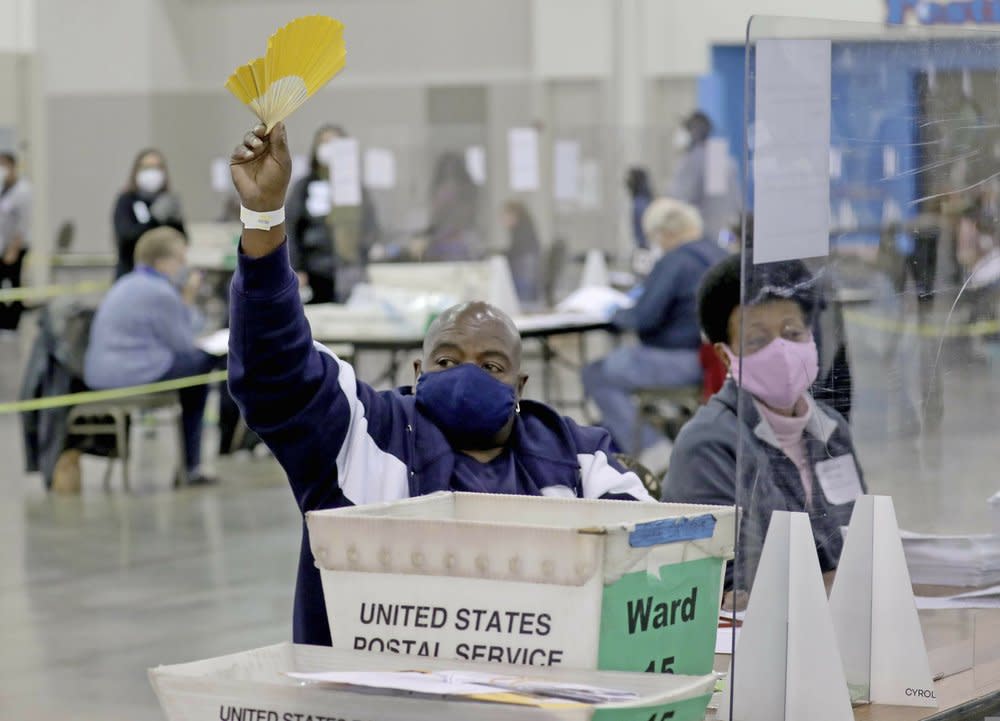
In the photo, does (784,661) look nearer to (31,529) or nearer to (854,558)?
(854,558)

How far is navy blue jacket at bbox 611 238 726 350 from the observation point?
766cm

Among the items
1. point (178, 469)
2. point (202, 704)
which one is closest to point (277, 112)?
point (202, 704)

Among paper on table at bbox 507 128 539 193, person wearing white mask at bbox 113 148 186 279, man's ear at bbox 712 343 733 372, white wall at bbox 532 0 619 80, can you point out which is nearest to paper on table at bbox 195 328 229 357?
person wearing white mask at bbox 113 148 186 279

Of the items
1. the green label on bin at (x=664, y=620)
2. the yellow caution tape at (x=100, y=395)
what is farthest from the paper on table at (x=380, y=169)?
the green label on bin at (x=664, y=620)

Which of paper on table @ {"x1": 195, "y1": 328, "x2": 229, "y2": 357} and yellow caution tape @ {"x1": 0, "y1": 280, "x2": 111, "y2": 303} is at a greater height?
yellow caution tape @ {"x1": 0, "y1": 280, "x2": 111, "y2": 303}

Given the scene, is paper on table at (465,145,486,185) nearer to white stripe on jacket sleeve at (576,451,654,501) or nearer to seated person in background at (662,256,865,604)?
white stripe on jacket sleeve at (576,451,654,501)

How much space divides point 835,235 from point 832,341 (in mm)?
133

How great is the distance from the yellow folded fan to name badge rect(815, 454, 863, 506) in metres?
0.76

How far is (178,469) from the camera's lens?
332 inches

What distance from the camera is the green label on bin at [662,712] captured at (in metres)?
1.48

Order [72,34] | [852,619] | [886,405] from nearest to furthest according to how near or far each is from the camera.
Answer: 1. [852,619]
2. [886,405]
3. [72,34]

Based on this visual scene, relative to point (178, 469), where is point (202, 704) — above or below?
above

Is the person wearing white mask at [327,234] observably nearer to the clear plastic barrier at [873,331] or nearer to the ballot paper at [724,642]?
the clear plastic barrier at [873,331]

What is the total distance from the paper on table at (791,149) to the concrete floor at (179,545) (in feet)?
1.12
